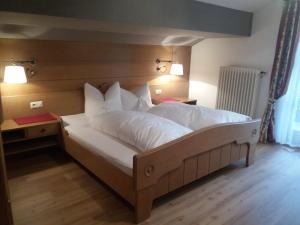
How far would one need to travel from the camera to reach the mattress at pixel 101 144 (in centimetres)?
215

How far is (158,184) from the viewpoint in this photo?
2125mm

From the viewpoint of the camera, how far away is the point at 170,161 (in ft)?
6.88

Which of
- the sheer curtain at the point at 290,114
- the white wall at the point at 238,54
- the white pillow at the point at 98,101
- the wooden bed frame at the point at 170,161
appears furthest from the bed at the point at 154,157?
the white wall at the point at 238,54

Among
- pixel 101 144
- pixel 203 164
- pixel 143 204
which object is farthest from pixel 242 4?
pixel 143 204

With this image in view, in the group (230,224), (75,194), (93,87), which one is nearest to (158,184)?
(230,224)

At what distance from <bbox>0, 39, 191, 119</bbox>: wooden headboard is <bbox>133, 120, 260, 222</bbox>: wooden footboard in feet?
6.15

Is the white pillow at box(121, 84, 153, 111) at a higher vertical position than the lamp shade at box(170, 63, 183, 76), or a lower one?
lower

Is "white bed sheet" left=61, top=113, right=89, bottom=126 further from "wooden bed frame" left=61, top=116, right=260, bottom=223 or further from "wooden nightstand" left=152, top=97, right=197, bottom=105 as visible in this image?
"wooden nightstand" left=152, top=97, right=197, bottom=105

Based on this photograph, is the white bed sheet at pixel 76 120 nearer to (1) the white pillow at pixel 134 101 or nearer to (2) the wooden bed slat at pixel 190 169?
(1) the white pillow at pixel 134 101

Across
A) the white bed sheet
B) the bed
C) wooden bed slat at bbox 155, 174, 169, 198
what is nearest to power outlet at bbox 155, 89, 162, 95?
the white bed sheet

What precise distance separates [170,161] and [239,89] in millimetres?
2544

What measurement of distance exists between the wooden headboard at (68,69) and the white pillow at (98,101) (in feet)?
0.52

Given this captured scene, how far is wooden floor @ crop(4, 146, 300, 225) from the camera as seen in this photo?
210cm

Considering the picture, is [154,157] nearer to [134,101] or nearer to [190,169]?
[190,169]
